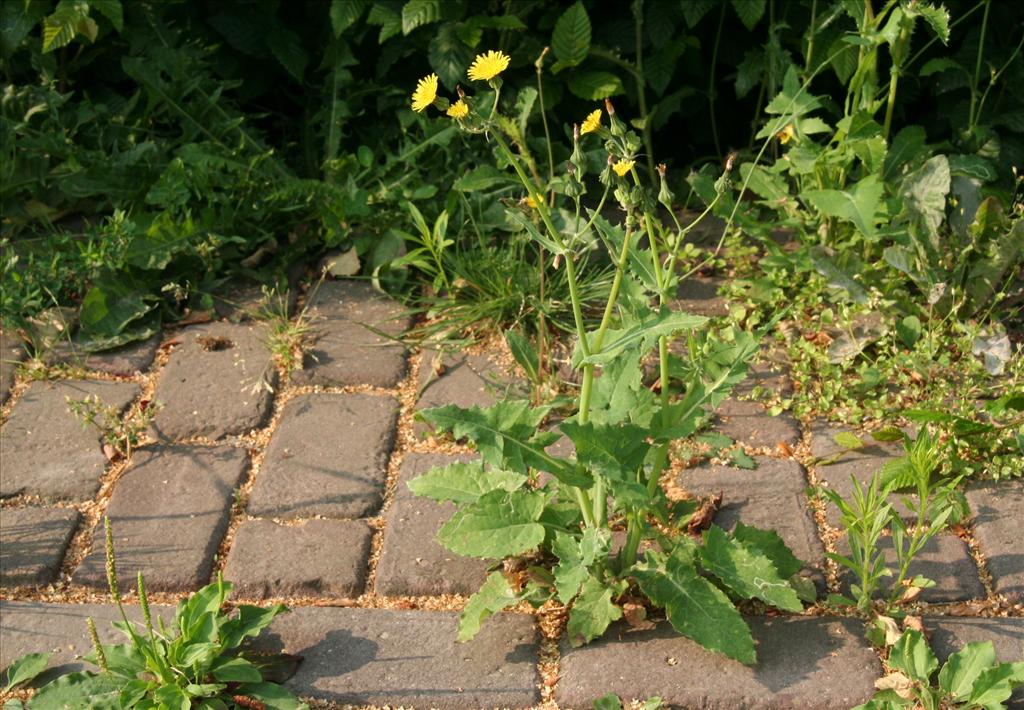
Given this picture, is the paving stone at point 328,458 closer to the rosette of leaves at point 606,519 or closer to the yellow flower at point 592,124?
the rosette of leaves at point 606,519

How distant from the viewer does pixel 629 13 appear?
4.55 meters

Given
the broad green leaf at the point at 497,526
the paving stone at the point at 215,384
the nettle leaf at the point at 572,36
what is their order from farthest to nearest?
the nettle leaf at the point at 572,36 → the paving stone at the point at 215,384 → the broad green leaf at the point at 497,526

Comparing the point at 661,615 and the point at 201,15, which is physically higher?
the point at 201,15

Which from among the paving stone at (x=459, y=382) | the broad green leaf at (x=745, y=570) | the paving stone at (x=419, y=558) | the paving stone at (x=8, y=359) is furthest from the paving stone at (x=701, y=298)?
the paving stone at (x=8, y=359)

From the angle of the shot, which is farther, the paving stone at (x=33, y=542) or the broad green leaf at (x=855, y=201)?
the broad green leaf at (x=855, y=201)

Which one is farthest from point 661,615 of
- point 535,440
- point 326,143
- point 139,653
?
point 326,143

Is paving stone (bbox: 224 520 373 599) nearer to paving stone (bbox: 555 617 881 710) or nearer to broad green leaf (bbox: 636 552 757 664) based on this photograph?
paving stone (bbox: 555 617 881 710)

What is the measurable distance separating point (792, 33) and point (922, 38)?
43 centimetres

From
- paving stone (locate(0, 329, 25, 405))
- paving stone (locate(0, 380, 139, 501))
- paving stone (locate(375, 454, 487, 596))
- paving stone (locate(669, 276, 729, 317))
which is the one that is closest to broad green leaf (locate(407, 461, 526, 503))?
paving stone (locate(375, 454, 487, 596))

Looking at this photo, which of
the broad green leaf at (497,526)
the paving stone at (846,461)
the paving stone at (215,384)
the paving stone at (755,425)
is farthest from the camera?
the paving stone at (215,384)

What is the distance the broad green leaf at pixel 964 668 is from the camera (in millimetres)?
2555

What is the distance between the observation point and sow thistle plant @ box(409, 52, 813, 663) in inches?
101

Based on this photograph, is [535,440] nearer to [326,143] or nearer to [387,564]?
[387,564]

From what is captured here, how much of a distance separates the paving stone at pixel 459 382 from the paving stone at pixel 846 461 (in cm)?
81
